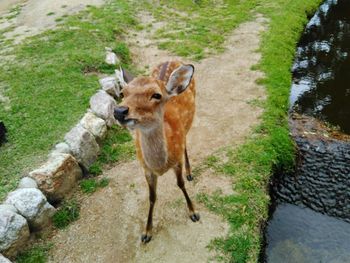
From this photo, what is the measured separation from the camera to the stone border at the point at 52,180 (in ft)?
21.1

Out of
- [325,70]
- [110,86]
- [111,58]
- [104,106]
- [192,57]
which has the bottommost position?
[325,70]

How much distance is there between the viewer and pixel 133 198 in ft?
24.9

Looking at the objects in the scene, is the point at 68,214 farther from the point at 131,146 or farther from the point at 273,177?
the point at 273,177

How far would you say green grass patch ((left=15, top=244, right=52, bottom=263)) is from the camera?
6.50m

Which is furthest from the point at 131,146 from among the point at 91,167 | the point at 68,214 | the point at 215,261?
the point at 215,261

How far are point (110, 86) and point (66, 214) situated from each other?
413 cm

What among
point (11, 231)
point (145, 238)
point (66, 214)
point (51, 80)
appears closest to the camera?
point (11, 231)

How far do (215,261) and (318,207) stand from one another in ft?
8.50

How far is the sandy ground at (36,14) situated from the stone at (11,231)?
9.18m

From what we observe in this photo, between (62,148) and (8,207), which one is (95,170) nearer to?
(62,148)

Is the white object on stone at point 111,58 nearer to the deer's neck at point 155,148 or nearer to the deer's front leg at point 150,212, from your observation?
the deer's front leg at point 150,212

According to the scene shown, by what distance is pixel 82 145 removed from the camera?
8.23 meters

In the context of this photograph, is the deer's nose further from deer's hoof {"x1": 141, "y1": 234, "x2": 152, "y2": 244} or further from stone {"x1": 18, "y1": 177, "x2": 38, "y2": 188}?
stone {"x1": 18, "y1": 177, "x2": 38, "y2": 188}

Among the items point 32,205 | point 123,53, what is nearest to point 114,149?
point 32,205
